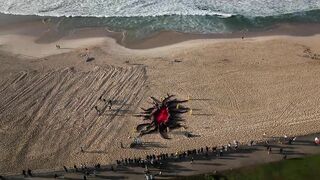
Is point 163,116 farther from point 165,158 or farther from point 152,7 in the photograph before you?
point 152,7

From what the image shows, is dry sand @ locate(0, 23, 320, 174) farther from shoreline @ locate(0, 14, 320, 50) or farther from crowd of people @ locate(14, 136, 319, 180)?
crowd of people @ locate(14, 136, 319, 180)

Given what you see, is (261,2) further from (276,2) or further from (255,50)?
(255,50)

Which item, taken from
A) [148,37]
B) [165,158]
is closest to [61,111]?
[165,158]

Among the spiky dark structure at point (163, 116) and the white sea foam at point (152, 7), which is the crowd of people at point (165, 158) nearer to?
the spiky dark structure at point (163, 116)

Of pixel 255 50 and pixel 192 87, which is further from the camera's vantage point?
pixel 255 50

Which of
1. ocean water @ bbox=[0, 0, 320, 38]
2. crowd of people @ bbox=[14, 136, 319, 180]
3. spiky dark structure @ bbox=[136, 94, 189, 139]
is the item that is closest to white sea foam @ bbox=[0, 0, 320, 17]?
ocean water @ bbox=[0, 0, 320, 38]

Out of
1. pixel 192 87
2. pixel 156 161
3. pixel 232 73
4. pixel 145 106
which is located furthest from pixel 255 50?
pixel 156 161
